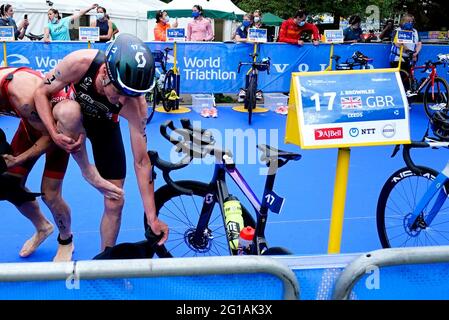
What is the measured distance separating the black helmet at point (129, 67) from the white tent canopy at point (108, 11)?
14.8m

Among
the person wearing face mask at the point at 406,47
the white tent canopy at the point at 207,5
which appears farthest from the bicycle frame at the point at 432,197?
the white tent canopy at the point at 207,5

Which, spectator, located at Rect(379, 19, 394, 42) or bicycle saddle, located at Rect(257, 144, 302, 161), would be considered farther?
spectator, located at Rect(379, 19, 394, 42)

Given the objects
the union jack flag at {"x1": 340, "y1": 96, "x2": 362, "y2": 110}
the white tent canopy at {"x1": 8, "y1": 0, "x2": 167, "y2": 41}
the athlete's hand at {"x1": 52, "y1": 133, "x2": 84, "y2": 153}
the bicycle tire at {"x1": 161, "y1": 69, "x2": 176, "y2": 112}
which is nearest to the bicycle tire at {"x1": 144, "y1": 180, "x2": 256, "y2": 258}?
the athlete's hand at {"x1": 52, "y1": 133, "x2": 84, "y2": 153}

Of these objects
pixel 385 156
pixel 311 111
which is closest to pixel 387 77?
pixel 311 111

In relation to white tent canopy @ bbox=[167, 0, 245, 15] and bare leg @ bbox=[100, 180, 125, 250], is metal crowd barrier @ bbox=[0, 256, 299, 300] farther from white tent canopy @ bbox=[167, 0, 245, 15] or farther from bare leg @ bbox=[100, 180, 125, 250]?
white tent canopy @ bbox=[167, 0, 245, 15]

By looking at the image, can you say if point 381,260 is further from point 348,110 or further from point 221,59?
point 221,59

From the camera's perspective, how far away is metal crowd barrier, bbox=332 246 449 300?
5.27ft

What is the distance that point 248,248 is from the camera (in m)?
2.77

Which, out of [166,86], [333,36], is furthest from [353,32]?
[166,86]

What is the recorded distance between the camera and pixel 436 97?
32.1 ft

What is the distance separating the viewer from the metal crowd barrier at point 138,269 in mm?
1502

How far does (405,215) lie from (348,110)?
204cm

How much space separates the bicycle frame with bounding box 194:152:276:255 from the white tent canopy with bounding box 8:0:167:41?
1474 centimetres

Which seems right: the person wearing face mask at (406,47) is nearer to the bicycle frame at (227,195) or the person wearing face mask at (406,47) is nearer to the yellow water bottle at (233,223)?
the bicycle frame at (227,195)
